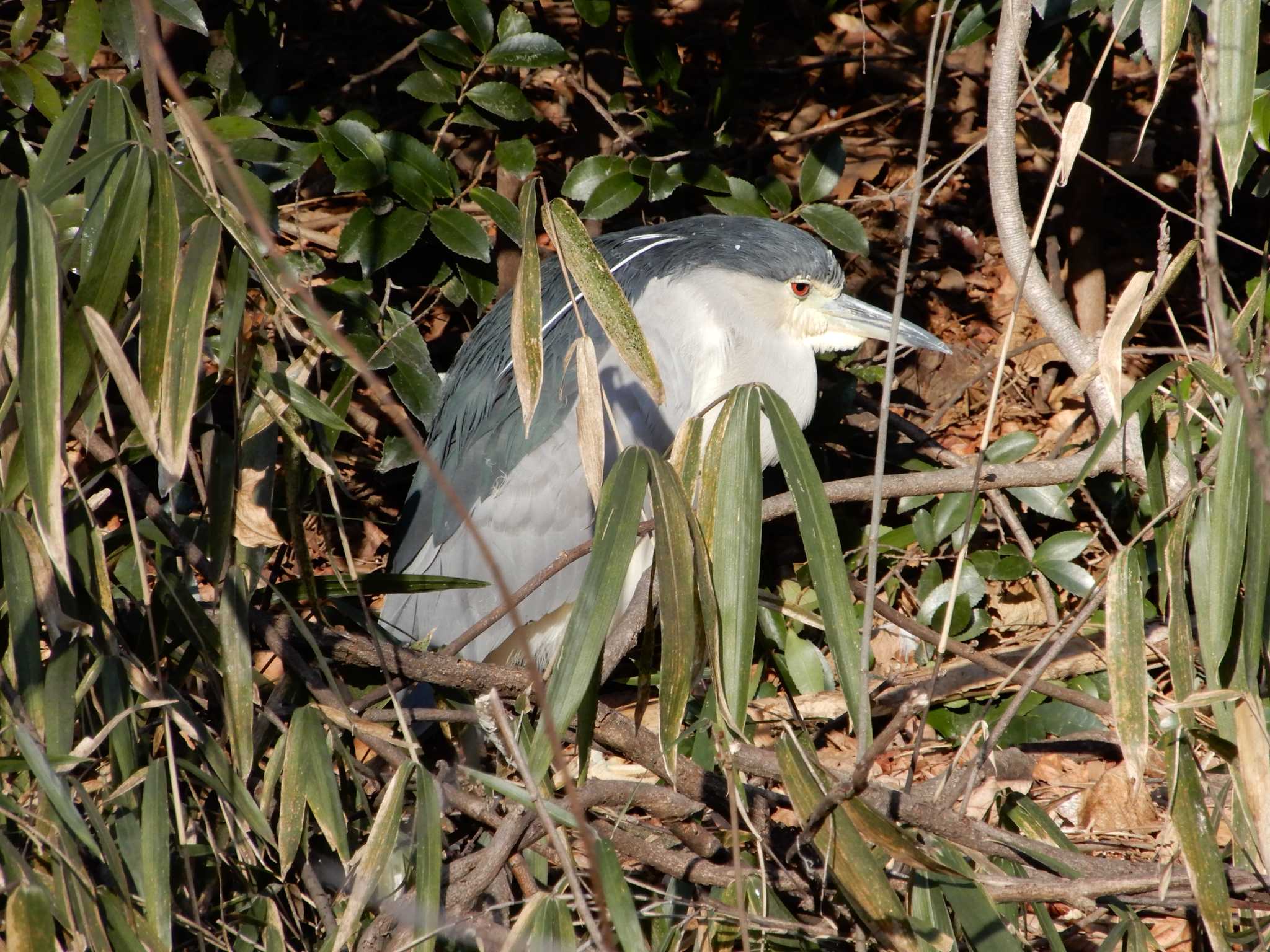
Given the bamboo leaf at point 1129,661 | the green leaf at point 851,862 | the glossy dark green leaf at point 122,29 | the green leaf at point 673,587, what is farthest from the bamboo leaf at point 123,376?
the glossy dark green leaf at point 122,29

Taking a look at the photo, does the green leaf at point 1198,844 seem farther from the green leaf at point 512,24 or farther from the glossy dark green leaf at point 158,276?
the green leaf at point 512,24

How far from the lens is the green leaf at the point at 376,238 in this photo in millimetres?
2357

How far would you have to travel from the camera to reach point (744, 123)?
3279 millimetres

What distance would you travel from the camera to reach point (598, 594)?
3.86ft

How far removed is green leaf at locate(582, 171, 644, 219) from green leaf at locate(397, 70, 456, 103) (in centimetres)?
38

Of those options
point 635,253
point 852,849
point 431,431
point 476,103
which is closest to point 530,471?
point 431,431

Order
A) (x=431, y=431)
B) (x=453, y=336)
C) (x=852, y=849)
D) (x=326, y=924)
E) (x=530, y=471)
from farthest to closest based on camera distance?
1. (x=453, y=336)
2. (x=431, y=431)
3. (x=530, y=471)
4. (x=326, y=924)
5. (x=852, y=849)

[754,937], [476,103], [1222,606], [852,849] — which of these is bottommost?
[754,937]

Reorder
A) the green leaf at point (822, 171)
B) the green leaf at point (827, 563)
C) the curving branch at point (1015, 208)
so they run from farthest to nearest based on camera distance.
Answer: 1. the green leaf at point (822, 171)
2. the curving branch at point (1015, 208)
3. the green leaf at point (827, 563)

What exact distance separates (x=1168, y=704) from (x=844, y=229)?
1.49 metres

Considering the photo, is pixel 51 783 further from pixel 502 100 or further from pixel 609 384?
pixel 502 100

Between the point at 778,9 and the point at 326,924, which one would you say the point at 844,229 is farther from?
the point at 326,924

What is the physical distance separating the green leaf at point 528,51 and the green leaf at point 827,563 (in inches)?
57.8

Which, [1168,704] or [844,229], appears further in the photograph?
[844,229]
